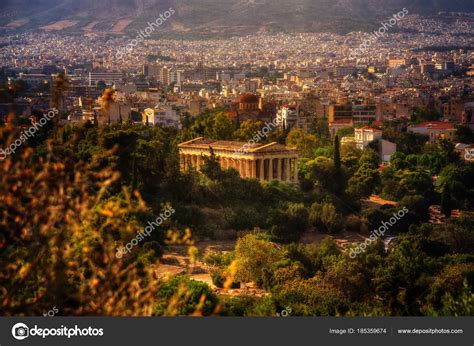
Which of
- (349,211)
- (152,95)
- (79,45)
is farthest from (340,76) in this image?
(349,211)

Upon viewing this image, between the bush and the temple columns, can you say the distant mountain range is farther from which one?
the bush

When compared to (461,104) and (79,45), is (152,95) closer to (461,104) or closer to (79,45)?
(461,104)

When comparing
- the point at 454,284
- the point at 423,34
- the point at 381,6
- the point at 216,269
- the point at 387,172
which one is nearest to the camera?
the point at 454,284

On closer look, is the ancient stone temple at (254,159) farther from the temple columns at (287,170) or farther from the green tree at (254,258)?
the green tree at (254,258)

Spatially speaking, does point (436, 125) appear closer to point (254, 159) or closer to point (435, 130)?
point (435, 130)

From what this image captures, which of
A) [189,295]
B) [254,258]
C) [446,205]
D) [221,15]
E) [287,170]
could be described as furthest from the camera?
[221,15]

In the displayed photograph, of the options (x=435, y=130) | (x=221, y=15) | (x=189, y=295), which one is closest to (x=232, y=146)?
(x=189, y=295)
